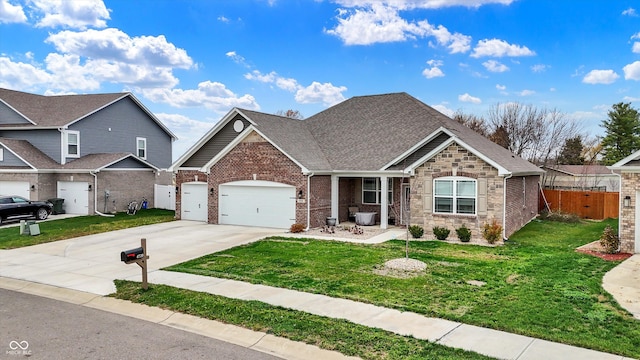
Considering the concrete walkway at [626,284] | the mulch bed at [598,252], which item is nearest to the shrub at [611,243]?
the mulch bed at [598,252]

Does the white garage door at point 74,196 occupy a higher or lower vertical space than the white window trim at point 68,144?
lower

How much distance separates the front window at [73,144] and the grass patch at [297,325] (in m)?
20.4

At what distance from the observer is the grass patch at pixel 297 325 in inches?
269

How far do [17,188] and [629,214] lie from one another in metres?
29.3

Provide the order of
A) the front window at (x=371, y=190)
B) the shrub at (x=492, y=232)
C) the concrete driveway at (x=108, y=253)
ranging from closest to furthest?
1. the concrete driveway at (x=108, y=253)
2. the shrub at (x=492, y=232)
3. the front window at (x=371, y=190)

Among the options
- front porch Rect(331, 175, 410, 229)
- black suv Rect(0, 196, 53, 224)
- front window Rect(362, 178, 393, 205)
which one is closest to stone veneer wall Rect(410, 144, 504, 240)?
front porch Rect(331, 175, 410, 229)

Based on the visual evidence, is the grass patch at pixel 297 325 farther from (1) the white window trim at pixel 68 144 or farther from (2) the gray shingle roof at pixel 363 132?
(1) the white window trim at pixel 68 144

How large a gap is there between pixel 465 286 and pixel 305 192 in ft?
34.2

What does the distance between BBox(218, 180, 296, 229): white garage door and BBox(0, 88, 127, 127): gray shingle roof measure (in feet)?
40.8

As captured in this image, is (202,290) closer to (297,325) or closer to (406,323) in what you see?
(297,325)

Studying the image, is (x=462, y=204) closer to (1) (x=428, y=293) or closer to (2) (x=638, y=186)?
(2) (x=638, y=186)

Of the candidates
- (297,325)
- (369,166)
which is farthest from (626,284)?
(369,166)

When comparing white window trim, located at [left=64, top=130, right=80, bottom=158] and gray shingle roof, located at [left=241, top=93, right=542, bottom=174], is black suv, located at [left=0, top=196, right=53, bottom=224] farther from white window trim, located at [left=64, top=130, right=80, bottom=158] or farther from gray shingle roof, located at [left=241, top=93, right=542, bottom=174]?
gray shingle roof, located at [left=241, top=93, right=542, bottom=174]

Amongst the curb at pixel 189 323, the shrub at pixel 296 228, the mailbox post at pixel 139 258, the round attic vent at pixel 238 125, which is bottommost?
the curb at pixel 189 323
